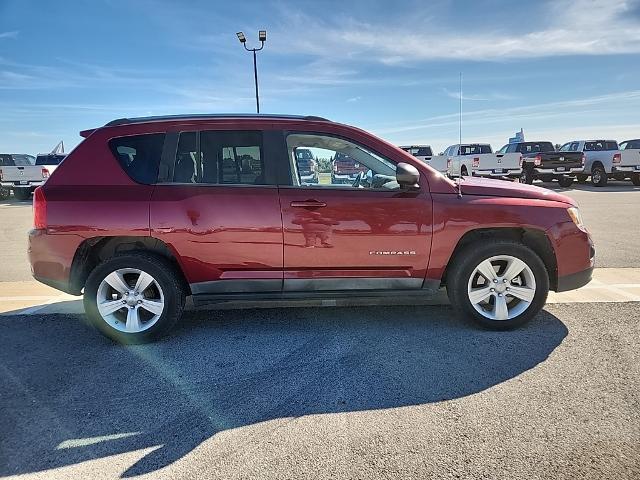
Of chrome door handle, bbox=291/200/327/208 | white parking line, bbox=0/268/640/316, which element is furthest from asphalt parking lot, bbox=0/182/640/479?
chrome door handle, bbox=291/200/327/208

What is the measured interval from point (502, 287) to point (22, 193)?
21319 mm

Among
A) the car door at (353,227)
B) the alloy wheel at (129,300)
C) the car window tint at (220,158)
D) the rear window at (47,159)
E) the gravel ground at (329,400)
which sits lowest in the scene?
the gravel ground at (329,400)

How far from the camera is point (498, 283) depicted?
12.9 feet

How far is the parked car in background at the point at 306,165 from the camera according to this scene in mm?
3863

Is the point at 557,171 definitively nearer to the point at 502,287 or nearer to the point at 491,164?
the point at 491,164

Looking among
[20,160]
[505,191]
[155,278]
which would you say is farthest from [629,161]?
[20,160]

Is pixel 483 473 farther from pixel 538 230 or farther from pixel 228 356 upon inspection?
pixel 538 230

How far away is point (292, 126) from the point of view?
3910 mm

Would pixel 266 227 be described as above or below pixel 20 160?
below

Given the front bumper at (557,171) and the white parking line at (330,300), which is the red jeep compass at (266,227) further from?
the front bumper at (557,171)

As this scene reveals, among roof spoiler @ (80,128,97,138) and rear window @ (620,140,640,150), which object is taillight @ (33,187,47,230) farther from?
rear window @ (620,140,640,150)

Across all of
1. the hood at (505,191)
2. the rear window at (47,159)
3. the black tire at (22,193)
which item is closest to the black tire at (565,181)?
the hood at (505,191)

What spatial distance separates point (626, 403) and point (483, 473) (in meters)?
1.27

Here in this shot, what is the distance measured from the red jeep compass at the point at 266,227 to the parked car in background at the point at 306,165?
0.14 ft
